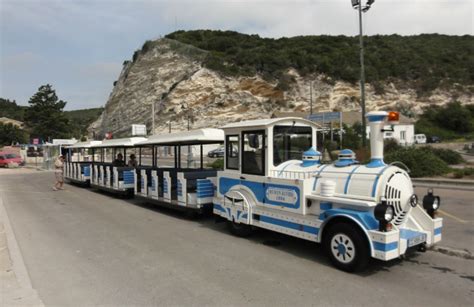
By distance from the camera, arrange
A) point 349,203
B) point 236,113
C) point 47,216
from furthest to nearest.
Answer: point 236,113 < point 47,216 < point 349,203

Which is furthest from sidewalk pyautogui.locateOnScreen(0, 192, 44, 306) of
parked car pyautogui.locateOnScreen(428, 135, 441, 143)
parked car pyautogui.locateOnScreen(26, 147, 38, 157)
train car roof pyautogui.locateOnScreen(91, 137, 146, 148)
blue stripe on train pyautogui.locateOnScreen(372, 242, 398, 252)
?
parked car pyautogui.locateOnScreen(428, 135, 441, 143)

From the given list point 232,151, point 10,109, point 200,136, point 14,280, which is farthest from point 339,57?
point 10,109

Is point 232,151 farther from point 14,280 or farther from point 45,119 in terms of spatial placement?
point 45,119

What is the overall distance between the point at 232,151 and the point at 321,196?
2.51 metres

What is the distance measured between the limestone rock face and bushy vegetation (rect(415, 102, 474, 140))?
→ 2.27 m

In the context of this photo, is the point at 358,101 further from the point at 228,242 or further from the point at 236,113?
the point at 228,242

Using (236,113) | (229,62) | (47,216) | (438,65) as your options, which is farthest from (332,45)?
(47,216)

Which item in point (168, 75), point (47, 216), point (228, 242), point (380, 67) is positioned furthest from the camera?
point (380, 67)

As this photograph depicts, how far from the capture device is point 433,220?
589 cm

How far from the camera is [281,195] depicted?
21.9 feet

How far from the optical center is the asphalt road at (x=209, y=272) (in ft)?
15.0

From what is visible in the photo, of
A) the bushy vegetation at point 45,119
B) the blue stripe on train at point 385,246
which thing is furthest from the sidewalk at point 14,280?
the bushy vegetation at point 45,119

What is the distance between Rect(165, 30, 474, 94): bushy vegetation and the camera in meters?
61.9

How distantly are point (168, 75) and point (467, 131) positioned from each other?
51842 millimetres
